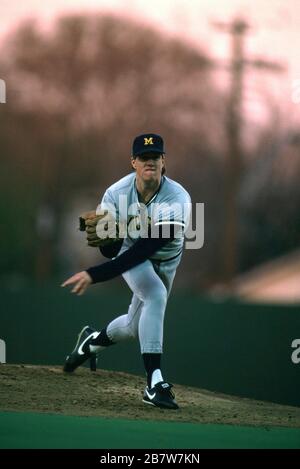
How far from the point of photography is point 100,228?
7332 mm

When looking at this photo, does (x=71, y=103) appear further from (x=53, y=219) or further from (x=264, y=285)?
(x=264, y=285)

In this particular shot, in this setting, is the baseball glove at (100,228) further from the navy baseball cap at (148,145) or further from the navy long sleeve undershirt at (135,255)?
the navy baseball cap at (148,145)

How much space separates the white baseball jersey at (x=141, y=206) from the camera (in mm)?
7270

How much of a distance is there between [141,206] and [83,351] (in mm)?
1595

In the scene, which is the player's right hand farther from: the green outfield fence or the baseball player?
the green outfield fence

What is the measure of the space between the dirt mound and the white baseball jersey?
1.11 m

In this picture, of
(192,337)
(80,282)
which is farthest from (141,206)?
(192,337)

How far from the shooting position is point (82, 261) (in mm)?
38844

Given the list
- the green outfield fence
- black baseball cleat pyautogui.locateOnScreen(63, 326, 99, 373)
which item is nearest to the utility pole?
the green outfield fence

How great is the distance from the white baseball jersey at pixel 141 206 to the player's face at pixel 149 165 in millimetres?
159

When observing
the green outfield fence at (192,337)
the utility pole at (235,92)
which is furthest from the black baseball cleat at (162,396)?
the utility pole at (235,92)

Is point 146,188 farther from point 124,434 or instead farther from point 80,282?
point 124,434

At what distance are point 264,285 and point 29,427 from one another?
104 feet

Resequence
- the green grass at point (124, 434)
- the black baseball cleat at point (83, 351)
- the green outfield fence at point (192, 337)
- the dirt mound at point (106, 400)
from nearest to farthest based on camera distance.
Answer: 1. the green grass at point (124, 434)
2. the dirt mound at point (106, 400)
3. the black baseball cleat at point (83, 351)
4. the green outfield fence at point (192, 337)
